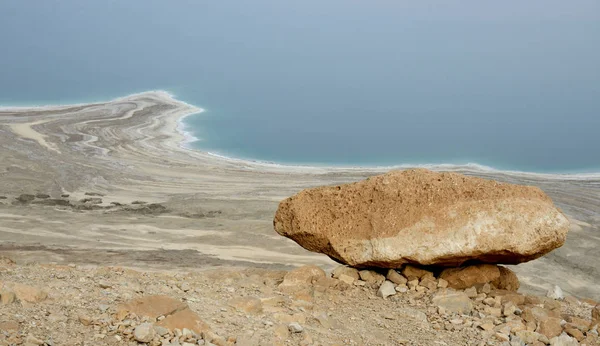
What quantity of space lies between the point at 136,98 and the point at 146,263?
4536 centimetres

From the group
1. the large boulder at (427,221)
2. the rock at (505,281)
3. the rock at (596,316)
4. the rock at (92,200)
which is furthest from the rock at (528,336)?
the rock at (92,200)

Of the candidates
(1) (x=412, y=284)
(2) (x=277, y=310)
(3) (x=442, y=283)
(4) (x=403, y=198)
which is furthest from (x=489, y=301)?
(2) (x=277, y=310)

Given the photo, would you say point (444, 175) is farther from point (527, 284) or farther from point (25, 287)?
point (527, 284)

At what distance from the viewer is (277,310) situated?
359 inches

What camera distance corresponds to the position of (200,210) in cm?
2891

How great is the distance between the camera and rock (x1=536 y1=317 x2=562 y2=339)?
9.12 metres

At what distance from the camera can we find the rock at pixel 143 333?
7113 millimetres

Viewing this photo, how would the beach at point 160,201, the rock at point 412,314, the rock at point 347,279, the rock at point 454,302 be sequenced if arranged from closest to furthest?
the rock at point 412,314, the rock at point 454,302, the rock at point 347,279, the beach at point 160,201

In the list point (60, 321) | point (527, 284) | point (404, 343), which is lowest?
point (527, 284)

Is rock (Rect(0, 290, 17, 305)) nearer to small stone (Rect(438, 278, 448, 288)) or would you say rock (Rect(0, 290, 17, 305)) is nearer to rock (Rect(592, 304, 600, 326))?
small stone (Rect(438, 278, 448, 288))

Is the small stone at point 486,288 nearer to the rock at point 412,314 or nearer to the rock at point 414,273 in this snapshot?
the rock at point 414,273

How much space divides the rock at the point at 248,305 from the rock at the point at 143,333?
1.80 metres

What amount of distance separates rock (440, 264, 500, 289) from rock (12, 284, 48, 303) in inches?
241

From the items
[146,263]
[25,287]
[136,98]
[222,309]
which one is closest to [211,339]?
[222,309]
